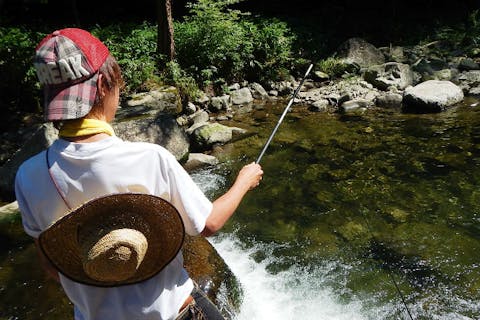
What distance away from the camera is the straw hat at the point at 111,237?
3.96 ft

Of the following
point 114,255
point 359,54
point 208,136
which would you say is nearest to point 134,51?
point 208,136

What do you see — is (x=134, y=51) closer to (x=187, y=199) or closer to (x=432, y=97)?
(x=432, y=97)

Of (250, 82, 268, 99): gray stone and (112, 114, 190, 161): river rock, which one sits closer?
(112, 114, 190, 161): river rock

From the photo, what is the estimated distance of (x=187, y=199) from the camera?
1.34m

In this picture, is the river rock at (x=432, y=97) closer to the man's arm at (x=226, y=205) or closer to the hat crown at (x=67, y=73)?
the man's arm at (x=226, y=205)

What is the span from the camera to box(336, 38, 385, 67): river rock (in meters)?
13.4

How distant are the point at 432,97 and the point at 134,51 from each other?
7724mm

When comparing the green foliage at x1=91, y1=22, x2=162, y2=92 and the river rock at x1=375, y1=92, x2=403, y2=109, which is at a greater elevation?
the green foliage at x1=91, y1=22, x2=162, y2=92

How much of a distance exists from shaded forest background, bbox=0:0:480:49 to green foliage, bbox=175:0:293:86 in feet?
10.3

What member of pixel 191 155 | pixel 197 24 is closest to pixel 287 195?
pixel 191 155

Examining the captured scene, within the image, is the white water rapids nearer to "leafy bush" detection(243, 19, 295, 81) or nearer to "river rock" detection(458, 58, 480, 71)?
"leafy bush" detection(243, 19, 295, 81)

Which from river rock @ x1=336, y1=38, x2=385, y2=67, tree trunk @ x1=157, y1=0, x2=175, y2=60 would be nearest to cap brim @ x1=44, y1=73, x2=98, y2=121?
tree trunk @ x1=157, y1=0, x2=175, y2=60

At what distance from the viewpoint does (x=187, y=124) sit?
31.9 ft

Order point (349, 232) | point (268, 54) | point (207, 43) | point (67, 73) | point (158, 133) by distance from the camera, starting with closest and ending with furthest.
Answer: point (67, 73) < point (349, 232) < point (158, 133) < point (207, 43) < point (268, 54)
